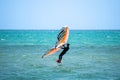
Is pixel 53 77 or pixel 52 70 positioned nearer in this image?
pixel 53 77

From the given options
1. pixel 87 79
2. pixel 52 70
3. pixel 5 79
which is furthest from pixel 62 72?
pixel 5 79

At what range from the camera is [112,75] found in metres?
14.8

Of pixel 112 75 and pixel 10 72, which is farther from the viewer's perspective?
pixel 10 72

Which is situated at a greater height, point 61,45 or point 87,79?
point 61,45

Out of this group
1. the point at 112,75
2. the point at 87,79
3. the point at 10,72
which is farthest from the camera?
the point at 10,72

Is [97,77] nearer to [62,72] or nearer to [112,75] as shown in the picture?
[112,75]

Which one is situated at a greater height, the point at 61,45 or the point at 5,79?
the point at 61,45

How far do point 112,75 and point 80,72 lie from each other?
1861mm

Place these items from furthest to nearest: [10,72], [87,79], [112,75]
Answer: [10,72]
[112,75]
[87,79]

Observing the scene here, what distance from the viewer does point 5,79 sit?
13.9 metres

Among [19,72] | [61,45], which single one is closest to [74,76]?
[61,45]

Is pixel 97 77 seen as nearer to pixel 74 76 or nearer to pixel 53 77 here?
pixel 74 76

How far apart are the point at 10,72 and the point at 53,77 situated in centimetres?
292

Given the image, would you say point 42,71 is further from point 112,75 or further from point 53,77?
point 112,75
